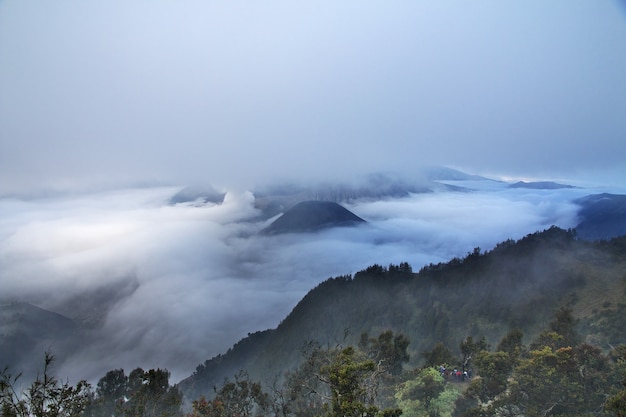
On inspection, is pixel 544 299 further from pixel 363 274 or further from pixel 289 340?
Answer: pixel 289 340

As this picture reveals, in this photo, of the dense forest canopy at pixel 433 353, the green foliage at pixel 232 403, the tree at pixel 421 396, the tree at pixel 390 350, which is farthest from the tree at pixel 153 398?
the tree at pixel 390 350

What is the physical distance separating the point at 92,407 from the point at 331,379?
163 ft

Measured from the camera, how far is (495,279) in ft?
415

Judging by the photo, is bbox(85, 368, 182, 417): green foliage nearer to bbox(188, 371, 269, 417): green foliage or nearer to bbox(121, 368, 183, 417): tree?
bbox(121, 368, 183, 417): tree

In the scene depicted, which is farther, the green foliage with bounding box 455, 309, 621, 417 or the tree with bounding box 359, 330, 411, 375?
the tree with bounding box 359, 330, 411, 375

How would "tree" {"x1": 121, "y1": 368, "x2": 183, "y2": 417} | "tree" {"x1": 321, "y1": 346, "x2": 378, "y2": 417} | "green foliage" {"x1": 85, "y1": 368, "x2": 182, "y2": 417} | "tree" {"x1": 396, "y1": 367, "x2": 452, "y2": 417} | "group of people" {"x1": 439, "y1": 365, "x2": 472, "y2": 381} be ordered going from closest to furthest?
"tree" {"x1": 321, "y1": 346, "x2": 378, "y2": 417} < "tree" {"x1": 396, "y1": 367, "x2": 452, "y2": 417} < "green foliage" {"x1": 85, "y1": 368, "x2": 182, "y2": 417} < "tree" {"x1": 121, "y1": 368, "x2": 183, "y2": 417} < "group of people" {"x1": 439, "y1": 365, "x2": 472, "y2": 381}

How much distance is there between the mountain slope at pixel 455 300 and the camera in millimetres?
102750

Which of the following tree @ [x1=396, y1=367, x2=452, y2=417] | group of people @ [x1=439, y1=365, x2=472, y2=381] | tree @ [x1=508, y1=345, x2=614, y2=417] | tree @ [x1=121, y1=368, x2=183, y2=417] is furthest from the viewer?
group of people @ [x1=439, y1=365, x2=472, y2=381]

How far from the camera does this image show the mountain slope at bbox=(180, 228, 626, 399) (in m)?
103

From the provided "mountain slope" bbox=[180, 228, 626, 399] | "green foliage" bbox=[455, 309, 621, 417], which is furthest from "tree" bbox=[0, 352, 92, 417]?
"mountain slope" bbox=[180, 228, 626, 399]

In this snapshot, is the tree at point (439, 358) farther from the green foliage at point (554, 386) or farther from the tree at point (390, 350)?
the green foliage at point (554, 386)

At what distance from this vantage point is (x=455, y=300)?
414 ft

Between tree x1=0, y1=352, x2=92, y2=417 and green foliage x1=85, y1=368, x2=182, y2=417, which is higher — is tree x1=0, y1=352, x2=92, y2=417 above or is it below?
above

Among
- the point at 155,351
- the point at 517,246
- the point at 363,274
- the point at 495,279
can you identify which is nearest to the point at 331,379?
the point at 495,279
